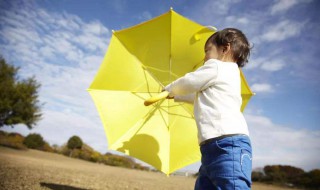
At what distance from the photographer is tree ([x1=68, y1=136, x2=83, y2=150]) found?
86.5ft

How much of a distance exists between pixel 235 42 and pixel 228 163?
1205 mm

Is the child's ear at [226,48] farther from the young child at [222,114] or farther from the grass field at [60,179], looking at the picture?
the grass field at [60,179]

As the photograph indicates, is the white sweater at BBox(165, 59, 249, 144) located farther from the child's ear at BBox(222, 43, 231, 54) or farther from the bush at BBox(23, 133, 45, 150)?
the bush at BBox(23, 133, 45, 150)

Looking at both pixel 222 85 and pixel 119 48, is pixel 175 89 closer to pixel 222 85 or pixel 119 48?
pixel 222 85

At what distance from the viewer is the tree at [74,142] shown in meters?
26.4

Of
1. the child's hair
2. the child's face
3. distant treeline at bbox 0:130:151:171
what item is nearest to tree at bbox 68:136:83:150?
distant treeline at bbox 0:130:151:171

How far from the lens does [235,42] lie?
2467 mm

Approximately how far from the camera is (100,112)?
14.9 feet

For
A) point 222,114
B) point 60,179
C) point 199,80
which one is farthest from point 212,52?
Answer: point 60,179

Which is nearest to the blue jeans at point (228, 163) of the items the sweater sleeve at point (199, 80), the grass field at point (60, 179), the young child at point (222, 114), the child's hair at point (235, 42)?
the young child at point (222, 114)

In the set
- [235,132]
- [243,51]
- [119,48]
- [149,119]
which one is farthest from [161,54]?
[235,132]

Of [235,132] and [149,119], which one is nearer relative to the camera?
[235,132]

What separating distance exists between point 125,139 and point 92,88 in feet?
3.76

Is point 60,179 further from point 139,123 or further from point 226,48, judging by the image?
point 226,48
